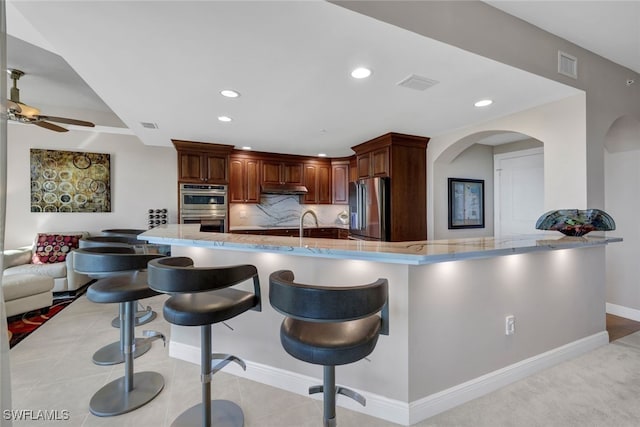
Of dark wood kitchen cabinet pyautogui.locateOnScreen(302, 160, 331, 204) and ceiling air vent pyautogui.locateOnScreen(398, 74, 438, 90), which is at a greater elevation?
ceiling air vent pyautogui.locateOnScreen(398, 74, 438, 90)

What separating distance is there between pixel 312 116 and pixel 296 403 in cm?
276

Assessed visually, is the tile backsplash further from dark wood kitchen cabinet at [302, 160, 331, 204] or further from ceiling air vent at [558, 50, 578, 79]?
ceiling air vent at [558, 50, 578, 79]

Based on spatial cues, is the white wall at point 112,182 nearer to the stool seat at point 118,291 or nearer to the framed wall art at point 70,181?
the framed wall art at point 70,181

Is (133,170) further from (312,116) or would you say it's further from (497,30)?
(497,30)

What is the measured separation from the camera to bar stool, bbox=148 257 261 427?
4.38 ft

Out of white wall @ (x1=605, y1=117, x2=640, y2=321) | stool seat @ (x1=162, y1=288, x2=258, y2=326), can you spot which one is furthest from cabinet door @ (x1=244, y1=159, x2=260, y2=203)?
white wall @ (x1=605, y1=117, x2=640, y2=321)

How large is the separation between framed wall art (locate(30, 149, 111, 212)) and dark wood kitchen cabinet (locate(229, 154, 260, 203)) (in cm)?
209

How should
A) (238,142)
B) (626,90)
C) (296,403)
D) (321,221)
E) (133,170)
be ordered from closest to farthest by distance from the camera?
(296,403) < (626,90) < (238,142) < (133,170) < (321,221)

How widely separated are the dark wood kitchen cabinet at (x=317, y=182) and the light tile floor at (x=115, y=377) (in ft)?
12.6

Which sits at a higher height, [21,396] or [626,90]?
[626,90]

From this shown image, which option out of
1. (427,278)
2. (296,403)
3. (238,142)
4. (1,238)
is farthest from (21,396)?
(238,142)

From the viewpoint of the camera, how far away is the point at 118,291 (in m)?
1.81

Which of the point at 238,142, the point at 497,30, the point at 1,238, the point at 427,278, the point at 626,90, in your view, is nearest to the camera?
the point at 1,238

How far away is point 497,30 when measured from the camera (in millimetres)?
1988
